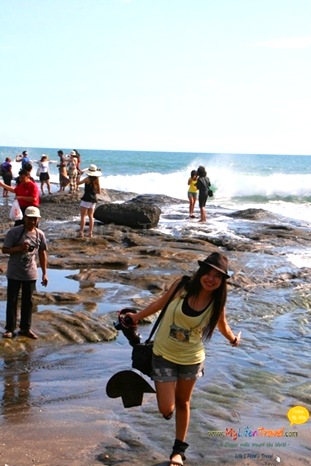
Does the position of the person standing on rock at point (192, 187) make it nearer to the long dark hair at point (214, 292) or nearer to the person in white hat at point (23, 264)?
the person in white hat at point (23, 264)

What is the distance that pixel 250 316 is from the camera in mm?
10070

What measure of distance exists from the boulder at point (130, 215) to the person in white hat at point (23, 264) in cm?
1054

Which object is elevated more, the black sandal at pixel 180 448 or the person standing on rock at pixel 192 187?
the person standing on rock at pixel 192 187

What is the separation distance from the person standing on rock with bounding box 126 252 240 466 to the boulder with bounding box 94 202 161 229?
13477 millimetres

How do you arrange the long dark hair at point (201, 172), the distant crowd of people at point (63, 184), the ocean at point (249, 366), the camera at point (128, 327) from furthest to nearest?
the long dark hair at point (201, 172) → the distant crowd of people at point (63, 184) → the ocean at point (249, 366) → the camera at point (128, 327)

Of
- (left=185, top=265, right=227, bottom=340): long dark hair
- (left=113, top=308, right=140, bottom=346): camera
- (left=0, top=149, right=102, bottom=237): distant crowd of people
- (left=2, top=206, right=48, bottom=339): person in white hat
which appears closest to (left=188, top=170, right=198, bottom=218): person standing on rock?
(left=0, top=149, right=102, bottom=237): distant crowd of people

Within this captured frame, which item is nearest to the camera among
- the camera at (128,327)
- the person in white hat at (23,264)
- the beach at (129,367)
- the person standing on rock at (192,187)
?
the camera at (128,327)

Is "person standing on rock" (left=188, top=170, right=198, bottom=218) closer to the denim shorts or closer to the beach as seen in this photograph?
the beach

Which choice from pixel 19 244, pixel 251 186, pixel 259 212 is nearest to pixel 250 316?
pixel 19 244

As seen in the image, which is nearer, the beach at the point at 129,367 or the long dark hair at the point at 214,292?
the long dark hair at the point at 214,292

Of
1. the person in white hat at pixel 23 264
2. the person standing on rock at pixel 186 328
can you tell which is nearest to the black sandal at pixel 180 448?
the person standing on rock at pixel 186 328

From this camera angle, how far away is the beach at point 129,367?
16.8ft

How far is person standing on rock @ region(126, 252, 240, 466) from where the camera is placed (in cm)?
470

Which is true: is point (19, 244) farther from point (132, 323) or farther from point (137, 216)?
point (137, 216)
